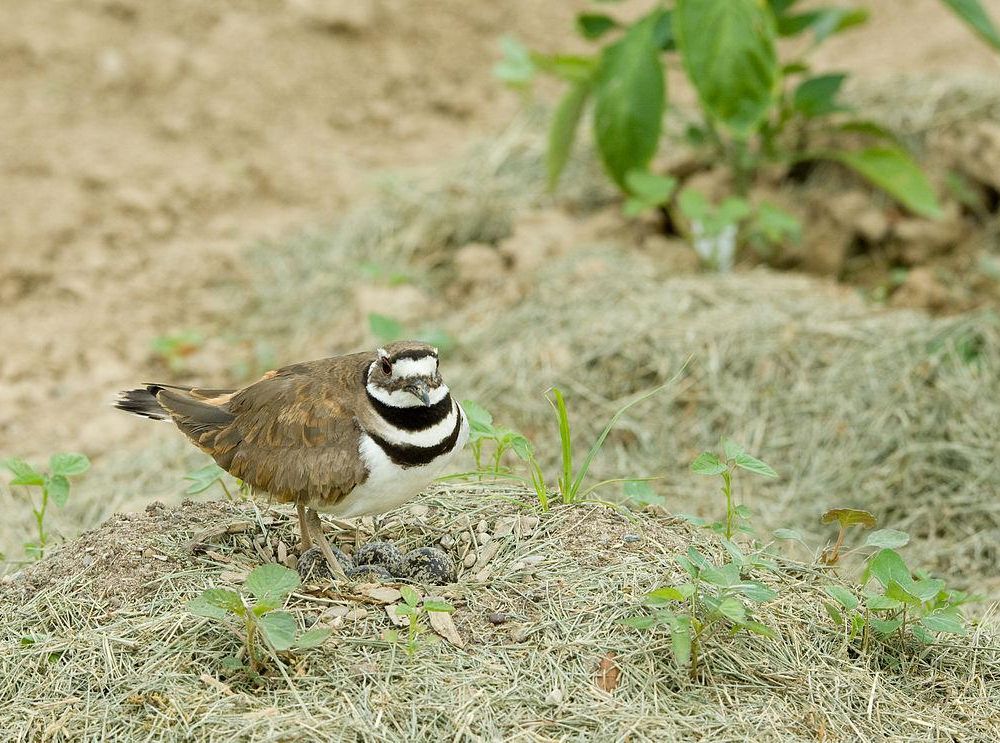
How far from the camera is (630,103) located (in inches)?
250

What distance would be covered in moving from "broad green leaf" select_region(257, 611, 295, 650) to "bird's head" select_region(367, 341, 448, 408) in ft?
2.57

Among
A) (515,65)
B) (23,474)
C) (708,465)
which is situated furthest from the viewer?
(515,65)

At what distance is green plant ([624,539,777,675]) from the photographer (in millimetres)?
3281

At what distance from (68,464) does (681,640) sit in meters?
2.23

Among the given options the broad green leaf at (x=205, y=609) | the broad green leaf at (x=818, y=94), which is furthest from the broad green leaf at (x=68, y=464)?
the broad green leaf at (x=818, y=94)

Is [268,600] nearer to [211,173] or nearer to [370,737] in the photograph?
[370,737]

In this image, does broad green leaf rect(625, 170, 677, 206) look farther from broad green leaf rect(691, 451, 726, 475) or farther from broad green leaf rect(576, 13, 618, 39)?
broad green leaf rect(691, 451, 726, 475)

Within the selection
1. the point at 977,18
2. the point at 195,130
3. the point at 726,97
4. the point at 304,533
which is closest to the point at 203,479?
the point at 304,533

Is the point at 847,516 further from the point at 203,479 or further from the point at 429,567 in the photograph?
the point at 203,479

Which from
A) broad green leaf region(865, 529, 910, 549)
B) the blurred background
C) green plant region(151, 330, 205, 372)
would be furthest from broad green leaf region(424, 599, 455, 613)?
green plant region(151, 330, 205, 372)

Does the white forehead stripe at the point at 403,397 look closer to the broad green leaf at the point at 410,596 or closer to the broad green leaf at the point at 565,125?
the broad green leaf at the point at 410,596

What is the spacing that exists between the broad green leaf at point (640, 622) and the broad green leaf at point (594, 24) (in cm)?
447

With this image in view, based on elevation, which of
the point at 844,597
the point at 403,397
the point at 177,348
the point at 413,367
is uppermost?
the point at 413,367

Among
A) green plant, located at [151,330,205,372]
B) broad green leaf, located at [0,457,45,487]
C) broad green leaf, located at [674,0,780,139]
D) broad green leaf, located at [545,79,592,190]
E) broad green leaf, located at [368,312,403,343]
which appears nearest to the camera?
broad green leaf, located at [0,457,45,487]
